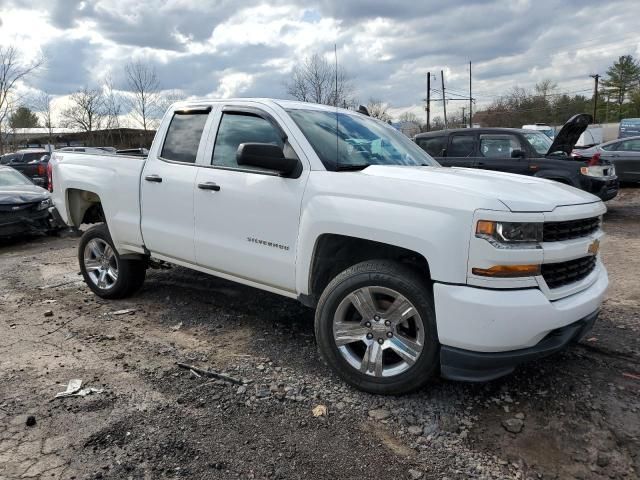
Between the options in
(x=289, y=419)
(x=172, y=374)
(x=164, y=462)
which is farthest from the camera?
(x=172, y=374)

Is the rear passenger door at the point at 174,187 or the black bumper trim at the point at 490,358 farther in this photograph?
the rear passenger door at the point at 174,187

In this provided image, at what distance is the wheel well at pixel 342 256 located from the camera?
3354 millimetres

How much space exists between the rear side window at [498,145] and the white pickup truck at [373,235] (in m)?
6.30

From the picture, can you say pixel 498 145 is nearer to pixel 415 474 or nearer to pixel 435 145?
pixel 435 145

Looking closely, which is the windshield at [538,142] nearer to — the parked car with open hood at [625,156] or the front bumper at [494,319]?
the parked car with open hood at [625,156]

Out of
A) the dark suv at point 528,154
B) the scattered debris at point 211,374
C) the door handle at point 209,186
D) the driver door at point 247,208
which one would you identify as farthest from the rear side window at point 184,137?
the dark suv at point 528,154

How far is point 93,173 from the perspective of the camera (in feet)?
17.0

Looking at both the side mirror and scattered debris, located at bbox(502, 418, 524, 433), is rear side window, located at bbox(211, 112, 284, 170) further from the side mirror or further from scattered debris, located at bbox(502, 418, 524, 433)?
scattered debris, located at bbox(502, 418, 524, 433)

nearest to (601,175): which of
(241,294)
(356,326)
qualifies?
(241,294)

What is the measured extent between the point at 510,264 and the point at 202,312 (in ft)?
10.4

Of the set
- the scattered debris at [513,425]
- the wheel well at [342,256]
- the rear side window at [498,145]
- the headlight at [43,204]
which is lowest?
the scattered debris at [513,425]

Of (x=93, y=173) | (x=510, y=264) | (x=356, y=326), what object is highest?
(x=93, y=173)

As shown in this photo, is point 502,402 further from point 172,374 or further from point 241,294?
point 241,294

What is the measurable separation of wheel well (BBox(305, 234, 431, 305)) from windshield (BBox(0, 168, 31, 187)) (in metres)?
9.21
